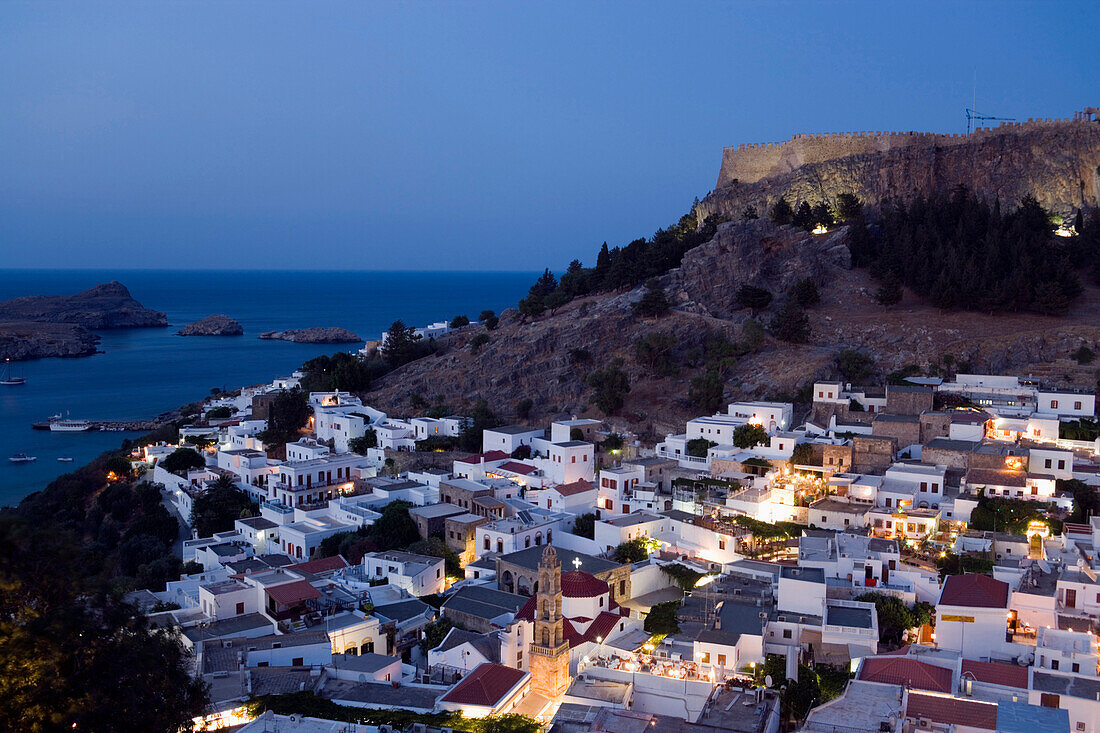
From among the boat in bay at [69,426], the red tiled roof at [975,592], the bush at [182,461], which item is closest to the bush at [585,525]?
the red tiled roof at [975,592]

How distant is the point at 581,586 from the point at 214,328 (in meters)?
76.3

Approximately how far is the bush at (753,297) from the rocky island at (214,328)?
62970 millimetres

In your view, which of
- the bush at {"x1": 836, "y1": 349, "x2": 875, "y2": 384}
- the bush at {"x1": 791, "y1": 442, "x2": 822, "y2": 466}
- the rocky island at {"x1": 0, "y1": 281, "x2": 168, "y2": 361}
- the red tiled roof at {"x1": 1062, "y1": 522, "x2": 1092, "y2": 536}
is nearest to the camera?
the red tiled roof at {"x1": 1062, "y1": 522, "x2": 1092, "y2": 536}

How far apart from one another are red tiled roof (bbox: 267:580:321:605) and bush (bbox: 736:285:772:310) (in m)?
20.3

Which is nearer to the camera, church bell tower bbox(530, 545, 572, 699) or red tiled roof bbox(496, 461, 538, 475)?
church bell tower bbox(530, 545, 572, 699)

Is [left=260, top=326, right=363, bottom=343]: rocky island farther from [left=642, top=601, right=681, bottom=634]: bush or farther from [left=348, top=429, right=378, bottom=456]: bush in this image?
[left=642, top=601, right=681, bottom=634]: bush

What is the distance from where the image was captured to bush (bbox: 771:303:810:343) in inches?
1134

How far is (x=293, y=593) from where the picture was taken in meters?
15.3

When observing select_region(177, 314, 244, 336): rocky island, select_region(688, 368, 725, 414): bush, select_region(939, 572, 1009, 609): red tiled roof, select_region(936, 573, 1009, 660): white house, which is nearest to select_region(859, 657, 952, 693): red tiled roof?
select_region(936, 573, 1009, 660): white house

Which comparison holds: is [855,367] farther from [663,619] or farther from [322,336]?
[322,336]

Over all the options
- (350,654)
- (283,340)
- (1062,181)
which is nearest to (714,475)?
(350,654)

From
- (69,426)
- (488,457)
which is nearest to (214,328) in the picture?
(69,426)

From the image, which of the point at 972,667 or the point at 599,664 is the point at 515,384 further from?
the point at 972,667

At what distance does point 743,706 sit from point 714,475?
9.47 meters
